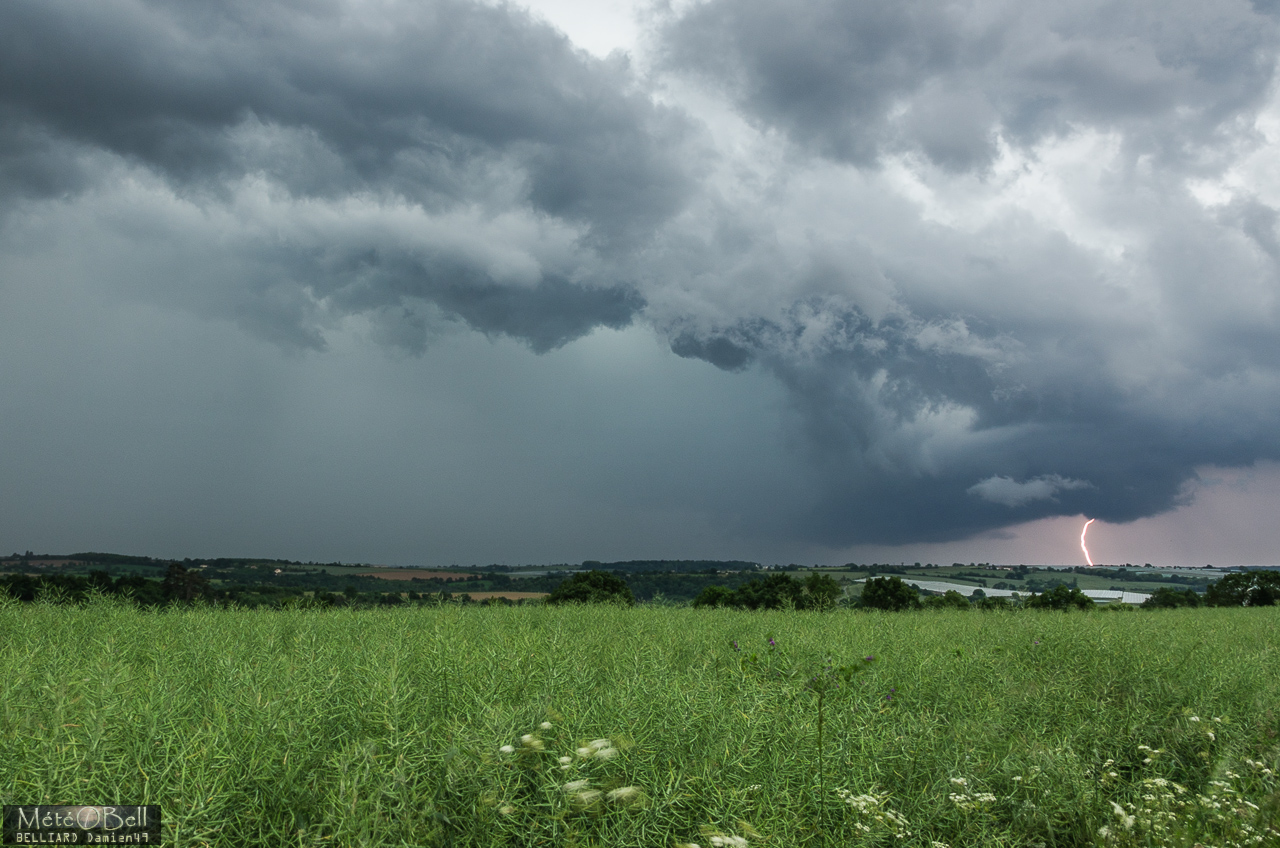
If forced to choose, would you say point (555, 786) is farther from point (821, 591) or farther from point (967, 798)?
point (821, 591)

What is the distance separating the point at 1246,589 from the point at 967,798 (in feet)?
129

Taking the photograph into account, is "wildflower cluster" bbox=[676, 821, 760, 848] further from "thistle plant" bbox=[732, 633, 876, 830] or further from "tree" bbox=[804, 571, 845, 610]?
"tree" bbox=[804, 571, 845, 610]

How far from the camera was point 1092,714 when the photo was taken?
5895 mm

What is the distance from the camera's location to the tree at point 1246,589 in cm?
3045

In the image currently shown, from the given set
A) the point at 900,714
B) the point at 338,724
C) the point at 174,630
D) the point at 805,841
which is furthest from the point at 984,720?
the point at 174,630

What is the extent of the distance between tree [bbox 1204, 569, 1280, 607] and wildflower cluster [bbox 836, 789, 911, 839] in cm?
3683

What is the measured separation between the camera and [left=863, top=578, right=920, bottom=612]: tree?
2362 cm

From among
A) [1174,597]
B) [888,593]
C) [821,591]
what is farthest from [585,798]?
[1174,597]

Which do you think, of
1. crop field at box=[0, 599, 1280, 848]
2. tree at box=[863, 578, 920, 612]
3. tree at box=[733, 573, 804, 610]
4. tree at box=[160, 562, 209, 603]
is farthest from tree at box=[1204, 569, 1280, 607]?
tree at box=[160, 562, 209, 603]

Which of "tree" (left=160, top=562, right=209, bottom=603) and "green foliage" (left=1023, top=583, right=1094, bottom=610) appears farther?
"green foliage" (left=1023, top=583, right=1094, bottom=610)

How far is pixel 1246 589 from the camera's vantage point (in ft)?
104

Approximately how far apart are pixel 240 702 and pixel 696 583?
26.3 metres

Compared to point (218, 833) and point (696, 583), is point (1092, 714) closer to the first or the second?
point (218, 833)

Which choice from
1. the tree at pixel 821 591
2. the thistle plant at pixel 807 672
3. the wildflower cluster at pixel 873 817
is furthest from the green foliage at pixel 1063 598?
the wildflower cluster at pixel 873 817
